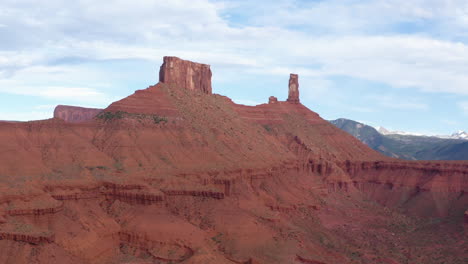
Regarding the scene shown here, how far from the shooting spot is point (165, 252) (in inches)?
2576

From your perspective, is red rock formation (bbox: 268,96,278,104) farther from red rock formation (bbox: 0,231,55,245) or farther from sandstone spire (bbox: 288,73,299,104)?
red rock formation (bbox: 0,231,55,245)

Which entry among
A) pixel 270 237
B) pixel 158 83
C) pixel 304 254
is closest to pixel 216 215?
pixel 270 237

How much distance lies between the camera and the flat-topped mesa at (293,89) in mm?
159500

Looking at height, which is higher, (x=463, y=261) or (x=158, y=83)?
(x=158, y=83)

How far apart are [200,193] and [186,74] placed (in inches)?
1885

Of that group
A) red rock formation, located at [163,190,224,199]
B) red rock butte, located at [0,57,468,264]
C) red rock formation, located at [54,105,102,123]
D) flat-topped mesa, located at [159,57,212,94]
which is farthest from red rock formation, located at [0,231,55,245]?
red rock formation, located at [54,105,102,123]

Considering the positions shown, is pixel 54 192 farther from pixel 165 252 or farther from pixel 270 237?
pixel 270 237

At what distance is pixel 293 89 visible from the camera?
160500 millimetres

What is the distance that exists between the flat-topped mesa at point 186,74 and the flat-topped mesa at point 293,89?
3992 centimetres

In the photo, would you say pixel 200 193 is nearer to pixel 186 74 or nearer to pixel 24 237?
pixel 24 237

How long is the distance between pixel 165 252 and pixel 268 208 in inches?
1049

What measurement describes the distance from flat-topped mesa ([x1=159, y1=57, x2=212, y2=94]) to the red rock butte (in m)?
0.33

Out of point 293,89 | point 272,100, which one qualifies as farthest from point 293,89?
point 272,100

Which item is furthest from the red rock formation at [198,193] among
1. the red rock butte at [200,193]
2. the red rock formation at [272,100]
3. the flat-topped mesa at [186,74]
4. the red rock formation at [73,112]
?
the red rock formation at [73,112]
